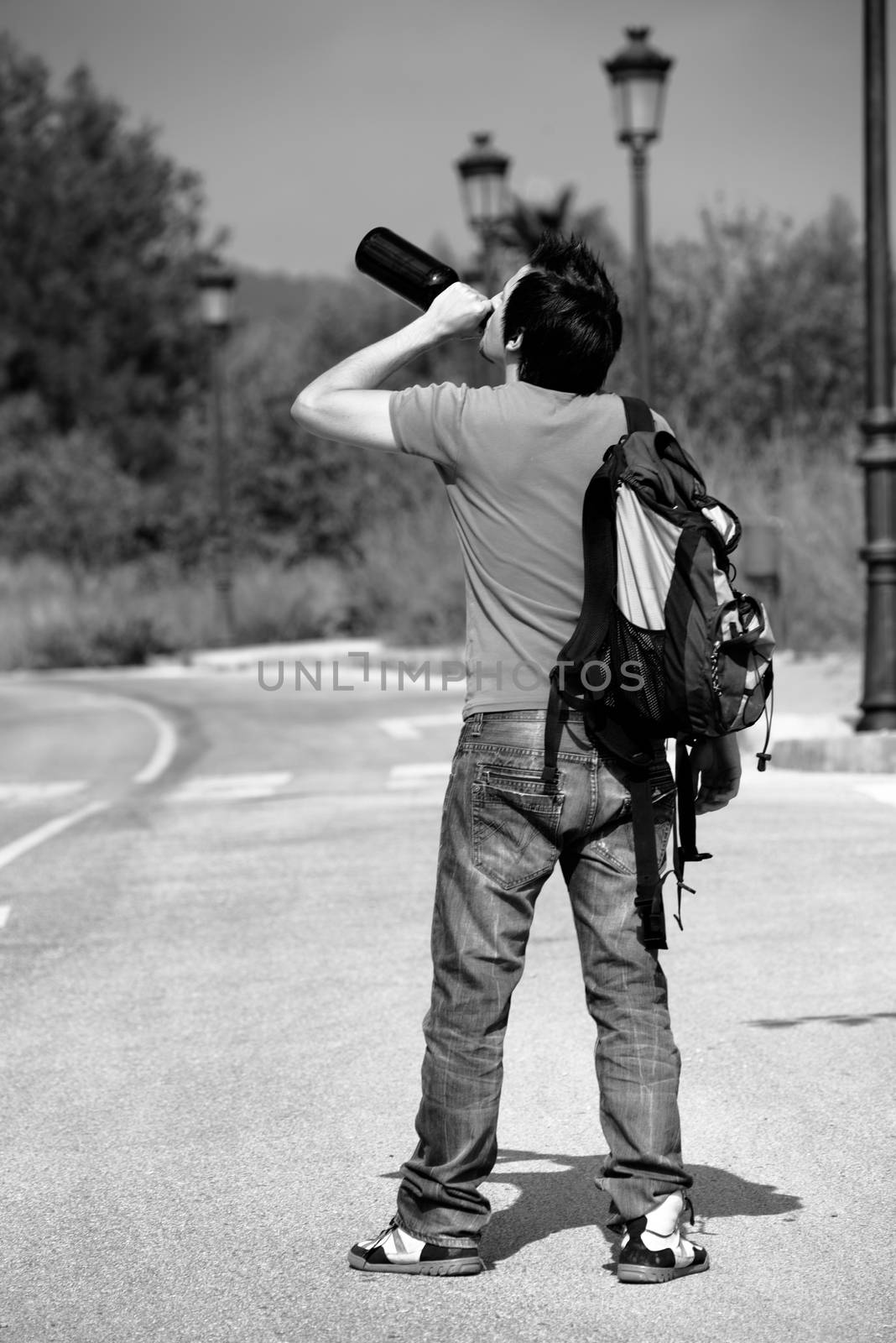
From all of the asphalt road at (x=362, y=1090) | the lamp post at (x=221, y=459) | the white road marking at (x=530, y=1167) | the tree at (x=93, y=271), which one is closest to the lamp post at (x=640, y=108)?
the asphalt road at (x=362, y=1090)

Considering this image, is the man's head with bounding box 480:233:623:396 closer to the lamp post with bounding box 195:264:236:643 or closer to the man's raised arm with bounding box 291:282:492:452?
the man's raised arm with bounding box 291:282:492:452

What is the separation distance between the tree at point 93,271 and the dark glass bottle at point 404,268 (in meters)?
55.2

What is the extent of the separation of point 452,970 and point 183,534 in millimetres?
38232

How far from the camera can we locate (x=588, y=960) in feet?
12.6

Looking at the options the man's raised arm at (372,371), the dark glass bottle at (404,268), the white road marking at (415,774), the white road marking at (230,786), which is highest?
the dark glass bottle at (404,268)

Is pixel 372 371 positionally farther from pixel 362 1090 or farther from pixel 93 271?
pixel 93 271

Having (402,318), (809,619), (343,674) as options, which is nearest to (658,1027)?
(809,619)

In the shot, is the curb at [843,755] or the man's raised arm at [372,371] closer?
the man's raised arm at [372,371]

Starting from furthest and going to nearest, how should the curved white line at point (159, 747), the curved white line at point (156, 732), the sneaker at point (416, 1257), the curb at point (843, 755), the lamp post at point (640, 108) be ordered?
the lamp post at point (640, 108) < the curved white line at point (156, 732) < the curved white line at point (159, 747) < the curb at point (843, 755) < the sneaker at point (416, 1257)

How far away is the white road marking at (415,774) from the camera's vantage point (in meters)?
12.5

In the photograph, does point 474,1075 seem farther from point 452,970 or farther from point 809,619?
point 809,619

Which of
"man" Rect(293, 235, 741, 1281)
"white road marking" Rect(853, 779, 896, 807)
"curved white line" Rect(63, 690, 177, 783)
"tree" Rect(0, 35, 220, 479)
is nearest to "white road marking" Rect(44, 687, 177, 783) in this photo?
"curved white line" Rect(63, 690, 177, 783)

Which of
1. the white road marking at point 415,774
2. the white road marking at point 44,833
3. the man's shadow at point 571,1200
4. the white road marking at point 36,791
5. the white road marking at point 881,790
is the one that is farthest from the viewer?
the white road marking at point 36,791

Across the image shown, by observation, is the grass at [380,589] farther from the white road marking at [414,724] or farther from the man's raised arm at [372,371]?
the man's raised arm at [372,371]
